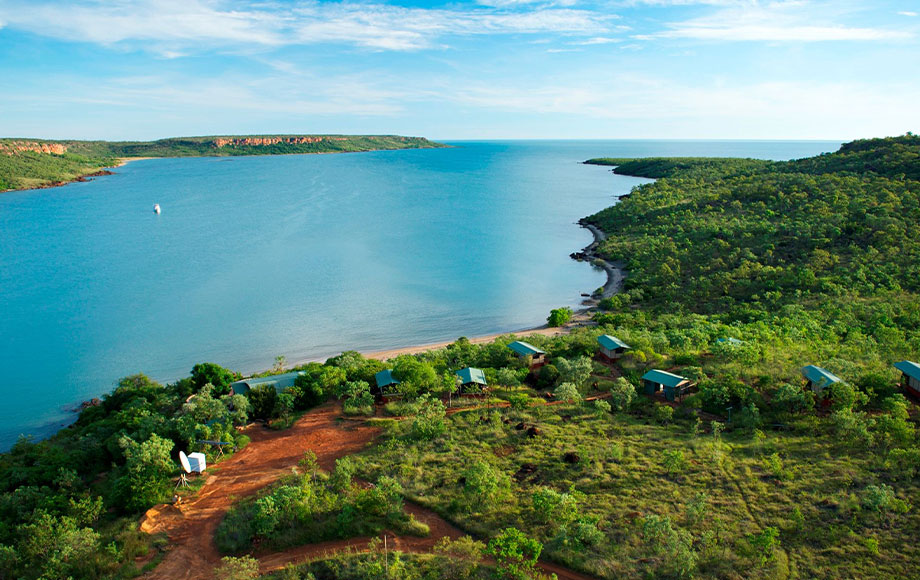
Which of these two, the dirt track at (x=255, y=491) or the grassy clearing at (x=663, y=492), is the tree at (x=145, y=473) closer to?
the dirt track at (x=255, y=491)

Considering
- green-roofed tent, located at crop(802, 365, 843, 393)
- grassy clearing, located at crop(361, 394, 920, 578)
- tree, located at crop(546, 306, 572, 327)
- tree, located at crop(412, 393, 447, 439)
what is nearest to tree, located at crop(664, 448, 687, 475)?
grassy clearing, located at crop(361, 394, 920, 578)

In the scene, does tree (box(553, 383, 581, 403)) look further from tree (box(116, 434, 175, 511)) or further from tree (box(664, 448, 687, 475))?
tree (box(116, 434, 175, 511))

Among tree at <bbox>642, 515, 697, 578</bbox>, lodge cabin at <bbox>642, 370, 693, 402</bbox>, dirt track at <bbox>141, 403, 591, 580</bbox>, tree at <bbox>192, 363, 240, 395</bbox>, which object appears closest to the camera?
tree at <bbox>642, 515, 697, 578</bbox>

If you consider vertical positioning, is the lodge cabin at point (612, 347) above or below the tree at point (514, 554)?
above

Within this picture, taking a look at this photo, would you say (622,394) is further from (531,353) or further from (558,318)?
(558,318)

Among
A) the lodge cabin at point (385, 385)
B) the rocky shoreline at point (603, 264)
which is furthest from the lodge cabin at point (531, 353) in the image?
the rocky shoreline at point (603, 264)

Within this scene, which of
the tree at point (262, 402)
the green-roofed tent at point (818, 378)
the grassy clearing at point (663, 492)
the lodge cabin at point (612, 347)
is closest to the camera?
the grassy clearing at point (663, 492)

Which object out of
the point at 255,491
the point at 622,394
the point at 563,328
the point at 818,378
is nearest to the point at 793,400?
the point at 818,378
